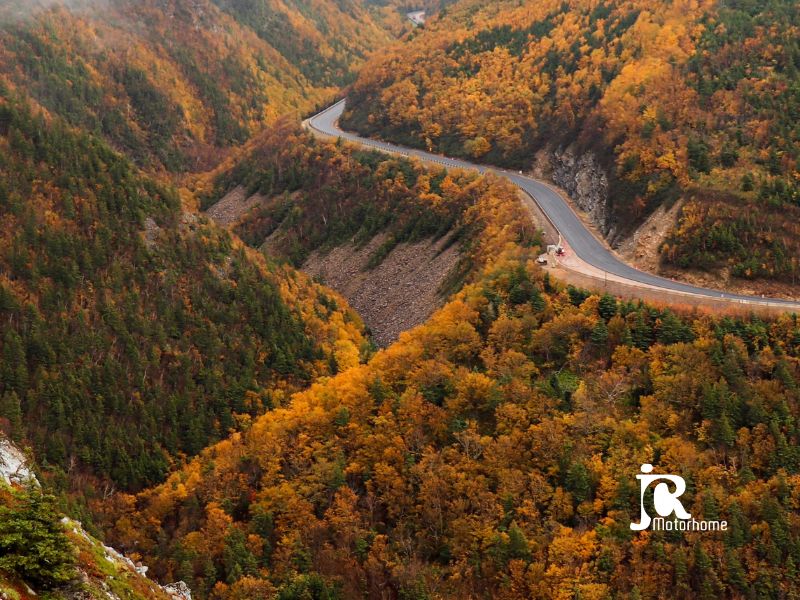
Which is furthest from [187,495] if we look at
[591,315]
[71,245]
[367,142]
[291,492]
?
[367,142]

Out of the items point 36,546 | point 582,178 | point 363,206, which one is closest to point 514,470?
point 36,546

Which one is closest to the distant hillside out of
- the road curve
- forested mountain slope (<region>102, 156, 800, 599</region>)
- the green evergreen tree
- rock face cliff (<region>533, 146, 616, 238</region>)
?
the road curve

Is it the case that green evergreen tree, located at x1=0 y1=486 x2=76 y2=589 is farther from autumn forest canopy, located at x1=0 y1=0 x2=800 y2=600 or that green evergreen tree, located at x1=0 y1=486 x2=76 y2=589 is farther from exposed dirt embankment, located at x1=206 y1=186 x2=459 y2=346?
exposed dirt embankment, located at x1=206 y1=186 x2=459 y2=346

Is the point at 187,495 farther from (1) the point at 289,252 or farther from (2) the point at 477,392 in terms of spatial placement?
(1) the point at 289,252

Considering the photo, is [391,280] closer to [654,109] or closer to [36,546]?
[654,109]

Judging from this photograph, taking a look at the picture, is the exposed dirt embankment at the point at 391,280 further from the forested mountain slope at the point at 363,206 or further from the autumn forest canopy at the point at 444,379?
the forested mountain slope at the point at 363,206
